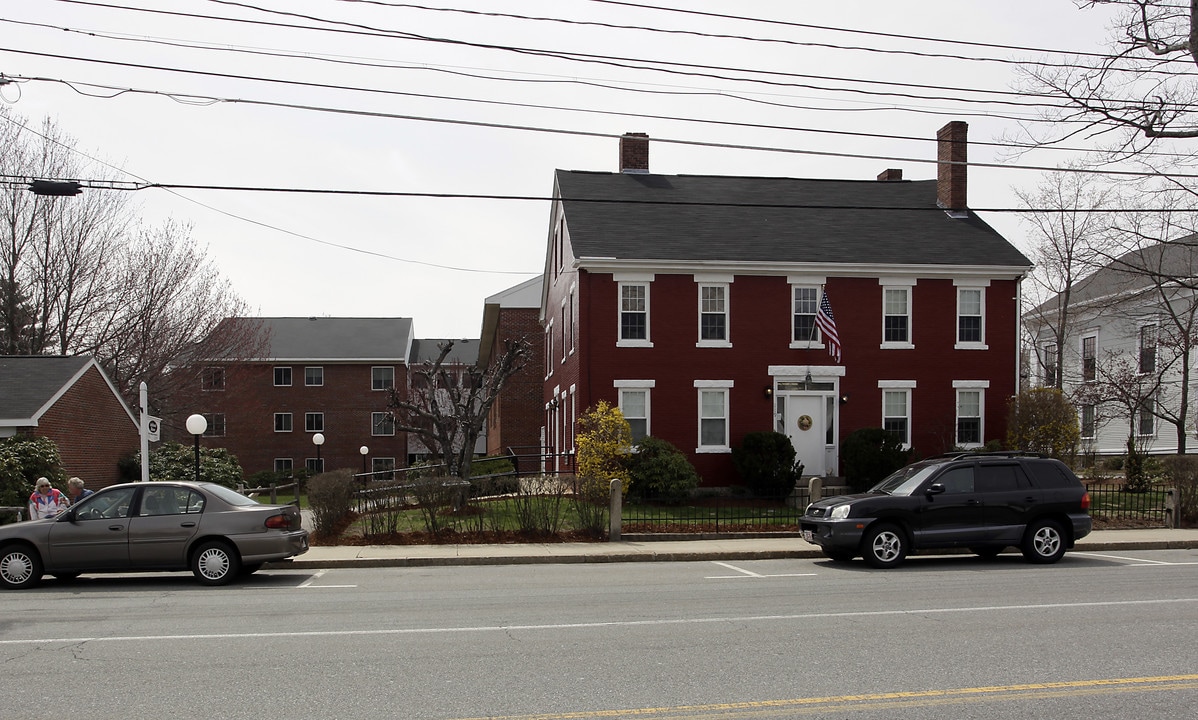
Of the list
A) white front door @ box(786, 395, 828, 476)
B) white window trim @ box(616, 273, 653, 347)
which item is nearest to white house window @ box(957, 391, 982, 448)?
white front door @ box(786, 395, 828, 476)

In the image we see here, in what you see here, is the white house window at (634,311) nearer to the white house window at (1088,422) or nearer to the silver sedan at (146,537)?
the silver sedan at (146,537)

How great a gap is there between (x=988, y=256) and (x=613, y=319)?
11.1m

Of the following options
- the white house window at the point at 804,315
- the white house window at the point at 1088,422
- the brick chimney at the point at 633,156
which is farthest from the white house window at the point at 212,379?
the white house window at the point at 1088,422

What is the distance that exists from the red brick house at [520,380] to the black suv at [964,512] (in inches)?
1019

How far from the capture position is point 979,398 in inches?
1132

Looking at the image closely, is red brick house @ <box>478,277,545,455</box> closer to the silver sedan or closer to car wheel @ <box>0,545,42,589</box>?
the silver sedan

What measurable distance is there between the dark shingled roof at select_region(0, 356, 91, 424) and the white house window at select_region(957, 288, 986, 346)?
25343mm

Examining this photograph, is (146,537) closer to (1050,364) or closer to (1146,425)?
(1146,425)

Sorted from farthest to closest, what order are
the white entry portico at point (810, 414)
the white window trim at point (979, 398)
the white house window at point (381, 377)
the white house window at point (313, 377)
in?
the white house window at point (381, 377)
the white house window at point (313, 377)
the white window trim at point (979, 398)
the white entry portico at point (810, 414)

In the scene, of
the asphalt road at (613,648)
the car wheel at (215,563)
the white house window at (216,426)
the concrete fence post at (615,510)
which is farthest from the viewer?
A: the white house window at (216,426)

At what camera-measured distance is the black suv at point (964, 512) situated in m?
15.5

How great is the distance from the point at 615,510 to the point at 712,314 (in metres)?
9.75

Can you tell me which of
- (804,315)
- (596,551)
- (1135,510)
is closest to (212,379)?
(804,315)

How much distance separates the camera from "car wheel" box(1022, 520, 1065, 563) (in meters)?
16.0
